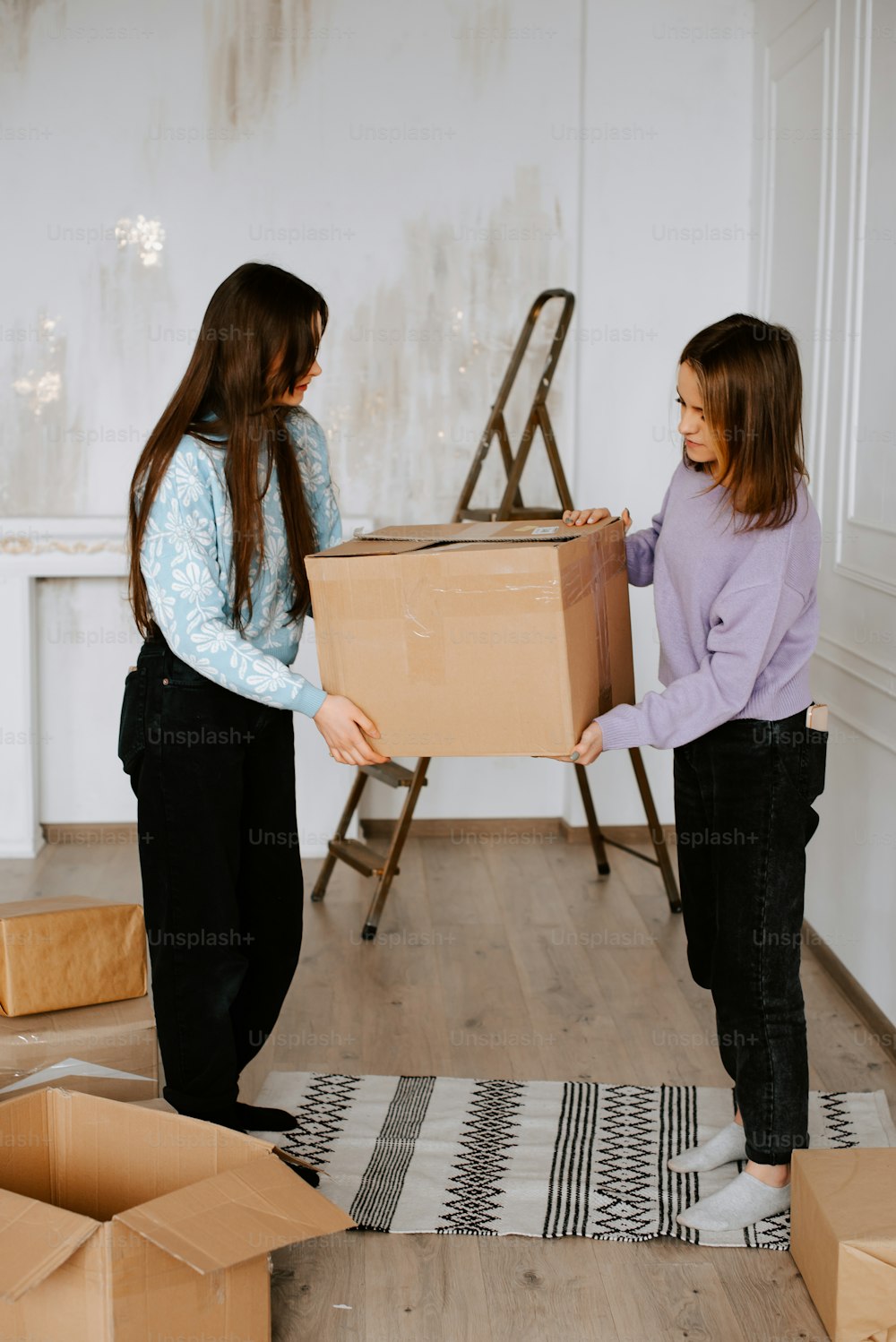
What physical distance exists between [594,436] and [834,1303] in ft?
8.74

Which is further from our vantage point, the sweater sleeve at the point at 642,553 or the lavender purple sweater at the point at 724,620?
the sweater sleeve at the point at 642,553

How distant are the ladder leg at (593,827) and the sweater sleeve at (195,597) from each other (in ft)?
6.15

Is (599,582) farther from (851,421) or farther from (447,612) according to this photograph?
(851,421)

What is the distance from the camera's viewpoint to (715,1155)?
217cm

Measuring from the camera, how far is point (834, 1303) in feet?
5.61

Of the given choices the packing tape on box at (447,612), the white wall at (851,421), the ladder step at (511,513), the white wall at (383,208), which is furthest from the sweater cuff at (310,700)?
the white wall at (383,208)

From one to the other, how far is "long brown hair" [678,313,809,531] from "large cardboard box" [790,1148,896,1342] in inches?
35.9

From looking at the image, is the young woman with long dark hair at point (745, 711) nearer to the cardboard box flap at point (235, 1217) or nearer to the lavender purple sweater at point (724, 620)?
the lavender purple sweater at point (724, 620)

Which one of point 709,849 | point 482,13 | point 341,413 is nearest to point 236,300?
point 709,849

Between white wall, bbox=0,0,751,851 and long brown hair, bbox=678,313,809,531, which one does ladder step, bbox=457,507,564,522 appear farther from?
long brown hair, bbox=678,313,809,531

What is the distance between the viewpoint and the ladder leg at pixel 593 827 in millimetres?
3615

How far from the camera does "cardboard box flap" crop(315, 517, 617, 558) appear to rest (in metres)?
1.77

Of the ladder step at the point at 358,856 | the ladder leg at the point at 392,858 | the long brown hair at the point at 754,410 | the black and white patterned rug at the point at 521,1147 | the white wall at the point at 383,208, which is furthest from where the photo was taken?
the white wall at the point at 383,208

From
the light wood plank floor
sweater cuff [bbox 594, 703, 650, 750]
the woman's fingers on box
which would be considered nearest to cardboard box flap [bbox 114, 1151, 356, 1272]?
the light wood plank floor
